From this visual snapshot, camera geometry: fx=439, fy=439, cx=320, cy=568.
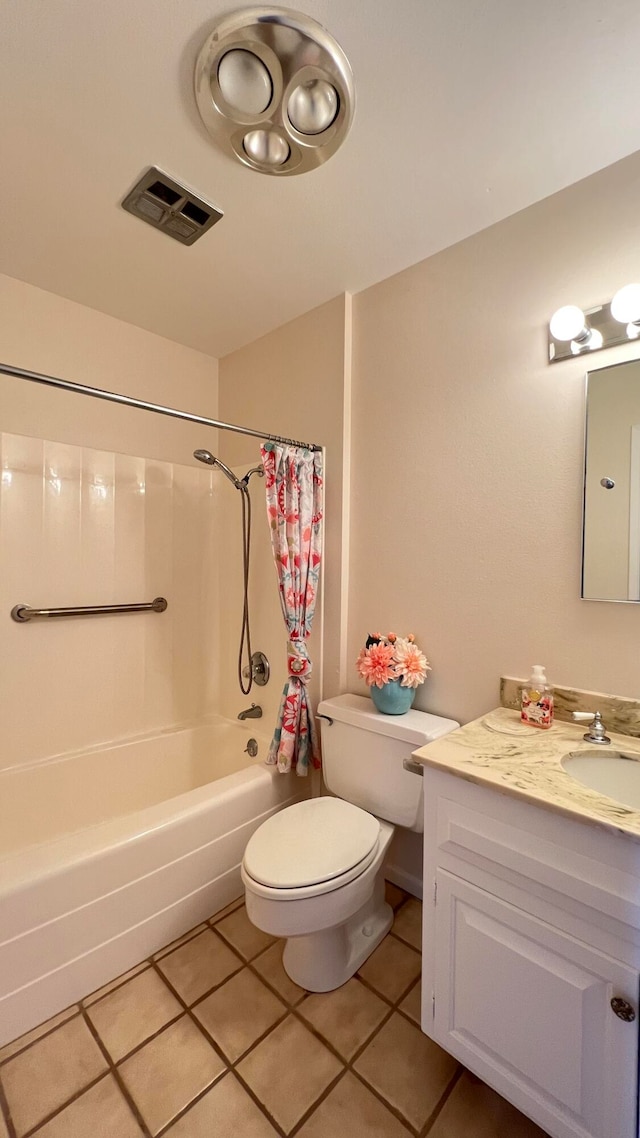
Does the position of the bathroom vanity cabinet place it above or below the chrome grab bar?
below

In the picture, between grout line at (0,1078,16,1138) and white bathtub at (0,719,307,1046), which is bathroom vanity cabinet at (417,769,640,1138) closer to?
white bathtub at (0,719,307,1046)

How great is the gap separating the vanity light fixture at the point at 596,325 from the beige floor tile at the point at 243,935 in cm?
203

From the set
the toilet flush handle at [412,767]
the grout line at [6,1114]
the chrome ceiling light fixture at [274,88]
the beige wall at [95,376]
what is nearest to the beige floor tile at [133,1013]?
the grout line at [6,1114]

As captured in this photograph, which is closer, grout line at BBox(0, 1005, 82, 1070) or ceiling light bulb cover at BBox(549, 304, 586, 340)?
grout line at BBox(0, 1005, 82, 1070)

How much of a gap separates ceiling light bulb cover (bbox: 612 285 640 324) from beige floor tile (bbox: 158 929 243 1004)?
216 cm

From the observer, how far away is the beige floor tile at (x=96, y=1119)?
0.95 metres

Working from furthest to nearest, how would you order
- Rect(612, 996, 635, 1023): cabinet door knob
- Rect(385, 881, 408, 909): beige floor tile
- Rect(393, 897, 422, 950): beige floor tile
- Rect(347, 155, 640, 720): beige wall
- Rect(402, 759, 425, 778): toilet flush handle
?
Rect(385, 881, 408, 909): beige floor tile → Rect(393, 897, 422, 950): beige floor tile → Rect(402, 759, 425, 778): toilet flush handle → Rect(347, 155, 640, 720): beige wall → Rect(612, 996, 635, 1023): cabinet door knob

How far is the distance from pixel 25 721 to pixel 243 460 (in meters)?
1.52

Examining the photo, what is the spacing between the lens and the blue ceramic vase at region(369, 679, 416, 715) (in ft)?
4.89

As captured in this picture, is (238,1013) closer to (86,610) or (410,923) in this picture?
(410,923)

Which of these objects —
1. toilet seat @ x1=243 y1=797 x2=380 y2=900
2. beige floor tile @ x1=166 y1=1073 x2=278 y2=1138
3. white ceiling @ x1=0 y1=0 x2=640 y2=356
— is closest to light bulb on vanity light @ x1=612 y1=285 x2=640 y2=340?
white ceiling @ x1=0 y1=0 x2=640 y2=356

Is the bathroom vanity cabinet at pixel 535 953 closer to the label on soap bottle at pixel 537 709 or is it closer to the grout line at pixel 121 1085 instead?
the label on soap bottle at pixel 537 709

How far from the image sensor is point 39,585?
1.82m

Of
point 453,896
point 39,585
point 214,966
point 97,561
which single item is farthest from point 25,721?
point 453,896
